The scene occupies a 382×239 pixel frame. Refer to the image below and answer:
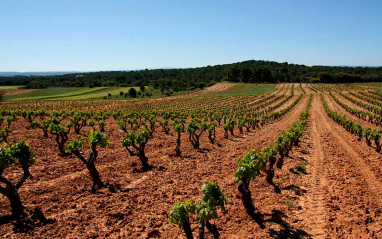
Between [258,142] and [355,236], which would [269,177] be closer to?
[355,236]

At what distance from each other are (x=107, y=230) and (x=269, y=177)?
31.0ft

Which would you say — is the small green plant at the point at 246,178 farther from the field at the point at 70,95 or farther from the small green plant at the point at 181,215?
the field at the point at 70,95

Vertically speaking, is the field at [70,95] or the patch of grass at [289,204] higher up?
the field at [70,95]

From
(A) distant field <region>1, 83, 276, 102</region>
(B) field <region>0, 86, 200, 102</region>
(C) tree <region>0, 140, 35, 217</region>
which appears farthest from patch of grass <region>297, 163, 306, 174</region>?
(B) field <region>0, 86, 200, 102</region>

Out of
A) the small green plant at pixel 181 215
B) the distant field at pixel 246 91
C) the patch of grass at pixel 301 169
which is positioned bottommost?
the patch of grass at pixel 301 169

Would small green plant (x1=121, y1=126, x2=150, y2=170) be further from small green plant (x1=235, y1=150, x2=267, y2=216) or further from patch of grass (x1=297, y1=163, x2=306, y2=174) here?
patch of grass (x1=297, y1=163, x2=306, y2=174)

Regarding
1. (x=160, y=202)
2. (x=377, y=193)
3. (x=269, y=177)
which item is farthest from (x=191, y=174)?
(x=377, y=193)

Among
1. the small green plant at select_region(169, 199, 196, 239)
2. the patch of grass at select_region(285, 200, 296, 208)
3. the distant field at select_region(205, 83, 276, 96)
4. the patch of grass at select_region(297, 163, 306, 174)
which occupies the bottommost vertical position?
the patch of grass at select_region(285, 200, 296, 208)

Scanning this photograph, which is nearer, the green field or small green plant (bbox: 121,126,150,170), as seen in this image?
small green plant (bbox: 121,126,150,170)

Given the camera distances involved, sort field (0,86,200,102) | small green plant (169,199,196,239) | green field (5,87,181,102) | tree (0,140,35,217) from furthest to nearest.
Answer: field (0,86,200,102) → green field (5,87,181,102) → tree (0,140,35,217) → small green plant (169,199,196,239)

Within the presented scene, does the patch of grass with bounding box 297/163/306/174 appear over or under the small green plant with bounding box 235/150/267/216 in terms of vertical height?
under

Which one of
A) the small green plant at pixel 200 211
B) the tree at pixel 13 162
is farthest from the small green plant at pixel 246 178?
the tree at pixel 13 162

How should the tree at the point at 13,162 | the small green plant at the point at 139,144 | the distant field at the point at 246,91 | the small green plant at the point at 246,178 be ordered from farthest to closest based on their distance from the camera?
the distant field at the point at 246,91 < the small green plant at the point at 139,144 < the small green plant at the point at 246,178 < the tree at the point at 13,162

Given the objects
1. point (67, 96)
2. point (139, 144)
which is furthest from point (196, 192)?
point (67, 96)
